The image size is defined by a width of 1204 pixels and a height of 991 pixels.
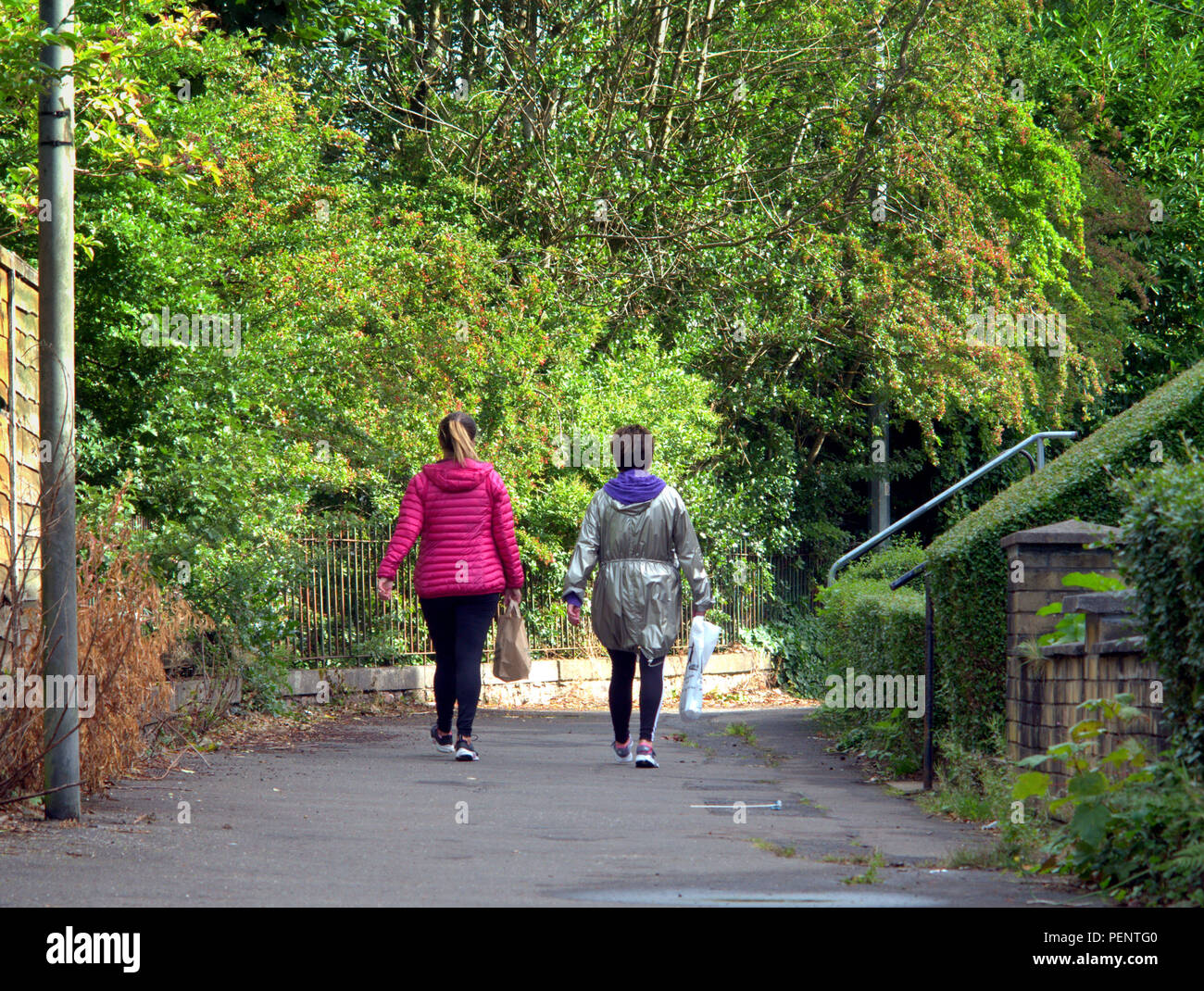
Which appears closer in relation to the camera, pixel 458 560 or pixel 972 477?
pixel 458 560

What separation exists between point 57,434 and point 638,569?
371cm

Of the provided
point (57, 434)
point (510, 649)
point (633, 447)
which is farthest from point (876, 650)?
point (57, 434)

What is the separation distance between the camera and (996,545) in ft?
23.9

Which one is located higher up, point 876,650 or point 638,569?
point 638,569

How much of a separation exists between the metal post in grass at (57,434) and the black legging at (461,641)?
2.76 metres

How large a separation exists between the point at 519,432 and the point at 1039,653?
8.95m

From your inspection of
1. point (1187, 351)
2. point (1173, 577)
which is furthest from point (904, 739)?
point (1187, 351)

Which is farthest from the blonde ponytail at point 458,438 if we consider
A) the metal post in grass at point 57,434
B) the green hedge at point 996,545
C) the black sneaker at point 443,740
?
the metal post in grass at point 57,434

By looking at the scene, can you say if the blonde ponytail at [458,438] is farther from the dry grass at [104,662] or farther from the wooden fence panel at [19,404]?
the wooden fence panel at [19,404]

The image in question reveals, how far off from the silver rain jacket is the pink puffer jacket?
440 mm

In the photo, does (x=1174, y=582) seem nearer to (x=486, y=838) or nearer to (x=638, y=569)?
(x=486, y=838)

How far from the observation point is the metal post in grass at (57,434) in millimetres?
5777

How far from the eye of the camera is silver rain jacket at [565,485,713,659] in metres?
8.45
